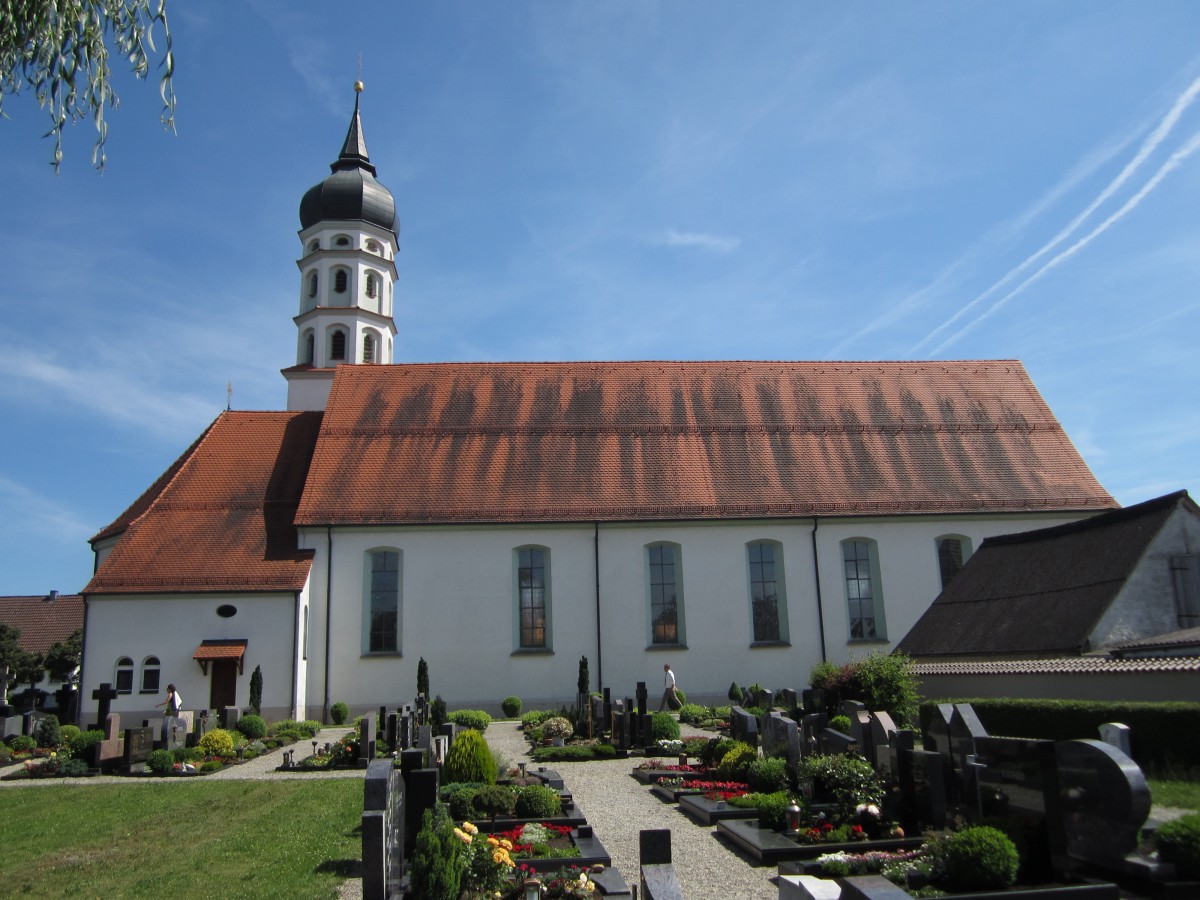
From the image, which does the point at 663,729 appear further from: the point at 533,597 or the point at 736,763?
the point at 533,597

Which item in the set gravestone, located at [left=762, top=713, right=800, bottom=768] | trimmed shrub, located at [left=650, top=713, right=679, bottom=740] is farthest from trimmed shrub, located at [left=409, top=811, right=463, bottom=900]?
trimmed shrub, located at [left=650, top=713, right=679, bottom=740]

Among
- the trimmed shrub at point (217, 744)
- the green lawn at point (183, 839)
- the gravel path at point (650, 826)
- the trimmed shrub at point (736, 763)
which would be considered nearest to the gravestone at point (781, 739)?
the trimmed shrub at point (736, 763)

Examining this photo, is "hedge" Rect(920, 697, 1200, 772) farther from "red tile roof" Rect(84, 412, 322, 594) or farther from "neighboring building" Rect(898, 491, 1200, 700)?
Result: "red tile roof" Rect(84, 412, 322, 594)

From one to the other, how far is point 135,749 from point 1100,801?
1680 cm

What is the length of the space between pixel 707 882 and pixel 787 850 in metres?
1.21

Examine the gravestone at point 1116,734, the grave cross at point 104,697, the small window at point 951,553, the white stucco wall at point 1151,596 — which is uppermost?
the small window at point 951,553

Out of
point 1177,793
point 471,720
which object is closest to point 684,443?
point 471,720

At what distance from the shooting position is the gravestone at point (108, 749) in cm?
1842

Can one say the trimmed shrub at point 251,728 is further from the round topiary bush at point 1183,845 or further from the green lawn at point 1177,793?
the round topiary bush at point 1183,845

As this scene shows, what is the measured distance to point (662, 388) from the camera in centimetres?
3309

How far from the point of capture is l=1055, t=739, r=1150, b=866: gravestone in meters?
8.26

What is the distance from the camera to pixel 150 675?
25.5 meters

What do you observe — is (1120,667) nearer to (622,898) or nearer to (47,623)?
(622,898)

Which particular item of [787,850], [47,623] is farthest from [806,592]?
[47,623]
